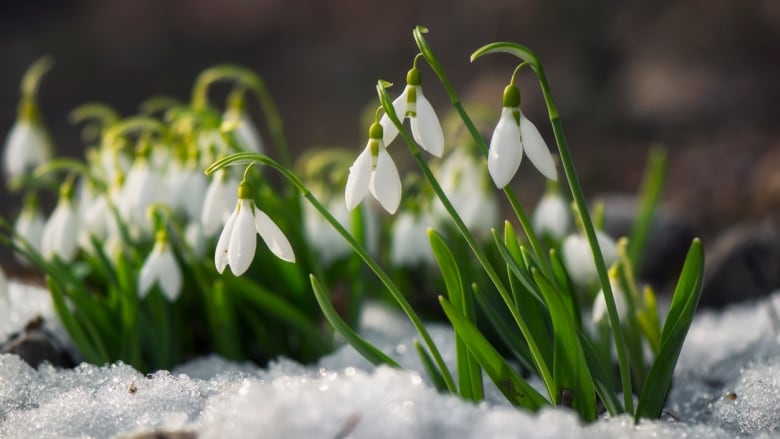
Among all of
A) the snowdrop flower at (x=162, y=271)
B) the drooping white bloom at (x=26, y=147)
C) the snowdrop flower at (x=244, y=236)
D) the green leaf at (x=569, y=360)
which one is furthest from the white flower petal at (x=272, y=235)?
the drooping white bloom at (x=26, y=147)

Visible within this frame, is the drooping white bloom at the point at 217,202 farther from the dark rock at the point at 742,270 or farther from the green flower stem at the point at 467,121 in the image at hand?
the dark rock at the point at 742,270

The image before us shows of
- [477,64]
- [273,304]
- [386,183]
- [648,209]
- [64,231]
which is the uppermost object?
[386,183]

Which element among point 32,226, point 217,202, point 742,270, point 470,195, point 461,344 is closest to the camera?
point 461,344

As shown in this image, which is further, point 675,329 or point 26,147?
point 26,147

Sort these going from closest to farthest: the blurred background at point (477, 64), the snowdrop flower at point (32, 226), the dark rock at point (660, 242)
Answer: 1. the snowdrop flower at point (32, 226)
2. the dark rock at point (660, 242)
3. the blurred background at point (477, 64)

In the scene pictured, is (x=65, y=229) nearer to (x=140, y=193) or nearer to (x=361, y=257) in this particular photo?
(x=140, y=193)

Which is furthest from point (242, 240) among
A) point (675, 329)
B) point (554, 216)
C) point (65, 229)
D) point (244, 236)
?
point (554, 216)

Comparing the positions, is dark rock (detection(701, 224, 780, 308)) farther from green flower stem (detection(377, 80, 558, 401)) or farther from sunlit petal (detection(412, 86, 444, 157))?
sunlit petal (detection(412, 86, 444, 157))
